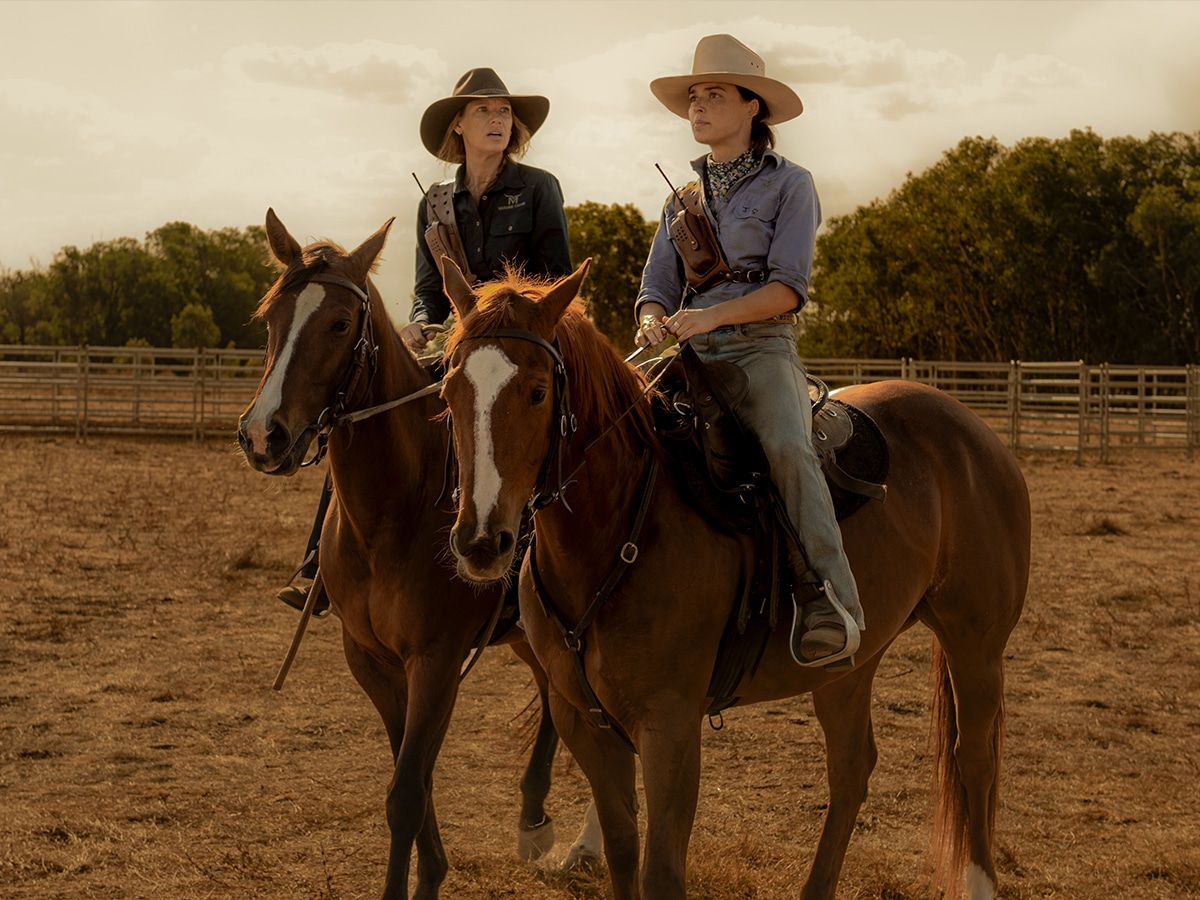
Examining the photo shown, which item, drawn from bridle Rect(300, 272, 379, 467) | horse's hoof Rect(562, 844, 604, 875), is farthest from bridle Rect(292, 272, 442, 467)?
horse's hoof Rect(562, 844, 604, 875)

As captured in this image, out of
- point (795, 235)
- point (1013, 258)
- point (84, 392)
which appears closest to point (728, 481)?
point (795, 235)

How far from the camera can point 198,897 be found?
13.8 feet

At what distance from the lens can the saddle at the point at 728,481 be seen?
3.24 metres

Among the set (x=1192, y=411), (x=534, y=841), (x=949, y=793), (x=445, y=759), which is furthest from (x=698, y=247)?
(x=1192, y=411)

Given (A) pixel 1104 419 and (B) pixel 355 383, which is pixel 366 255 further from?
(A) pixel 1104 419

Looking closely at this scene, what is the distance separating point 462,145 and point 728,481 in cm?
229

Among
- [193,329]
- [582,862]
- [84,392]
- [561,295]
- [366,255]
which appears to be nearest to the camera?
[561,295]

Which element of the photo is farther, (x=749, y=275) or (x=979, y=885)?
(x=979, y=885)

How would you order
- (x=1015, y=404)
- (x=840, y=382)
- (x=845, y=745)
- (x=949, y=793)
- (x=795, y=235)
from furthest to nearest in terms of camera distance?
(x=840, y=382), (x=1015, y=404), (x=949, y=793), (x=845, y=745), (x=795, y=235)

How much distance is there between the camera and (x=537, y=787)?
4.89m

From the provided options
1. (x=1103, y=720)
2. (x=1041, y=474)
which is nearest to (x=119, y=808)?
(x=1103, y=720)

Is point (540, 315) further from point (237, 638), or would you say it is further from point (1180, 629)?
point (1180, 629)

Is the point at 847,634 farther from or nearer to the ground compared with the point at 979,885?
farther from the ground

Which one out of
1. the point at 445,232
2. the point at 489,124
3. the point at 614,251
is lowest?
the point at 445,232
